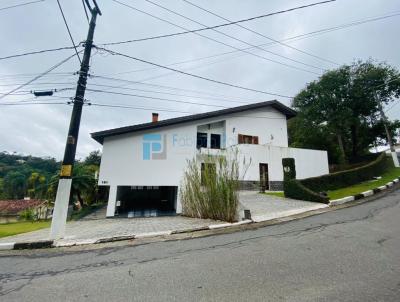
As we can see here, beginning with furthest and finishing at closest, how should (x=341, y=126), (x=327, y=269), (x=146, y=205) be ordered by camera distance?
(x=341, y=126)
(x=146, y=205)
(x=327, y=269)

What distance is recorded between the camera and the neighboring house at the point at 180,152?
14367 millimetres

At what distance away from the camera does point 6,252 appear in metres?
6.57

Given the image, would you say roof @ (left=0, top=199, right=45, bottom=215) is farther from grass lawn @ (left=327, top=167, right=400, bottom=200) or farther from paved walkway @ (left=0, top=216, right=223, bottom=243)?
grass lawn @ (left=327, top=167, right=400, bottom=200)

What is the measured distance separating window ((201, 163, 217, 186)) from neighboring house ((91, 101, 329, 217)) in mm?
1014

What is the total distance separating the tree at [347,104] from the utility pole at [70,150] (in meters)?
29.3

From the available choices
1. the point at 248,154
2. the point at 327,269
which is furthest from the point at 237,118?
the point at 327,269

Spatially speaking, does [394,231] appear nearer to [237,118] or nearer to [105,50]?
[105,50]

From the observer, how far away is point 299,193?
12688mm

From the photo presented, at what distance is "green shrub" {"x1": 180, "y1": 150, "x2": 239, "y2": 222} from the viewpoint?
8.92 meters

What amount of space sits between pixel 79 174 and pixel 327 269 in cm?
2088

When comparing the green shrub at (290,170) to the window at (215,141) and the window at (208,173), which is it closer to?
the window at (208,173)

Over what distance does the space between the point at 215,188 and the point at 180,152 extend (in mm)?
6767

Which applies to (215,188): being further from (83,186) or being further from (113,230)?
(83,186)

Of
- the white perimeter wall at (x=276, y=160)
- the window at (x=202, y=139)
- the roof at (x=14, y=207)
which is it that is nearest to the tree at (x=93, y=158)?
the roof at (x=14, y=207)
